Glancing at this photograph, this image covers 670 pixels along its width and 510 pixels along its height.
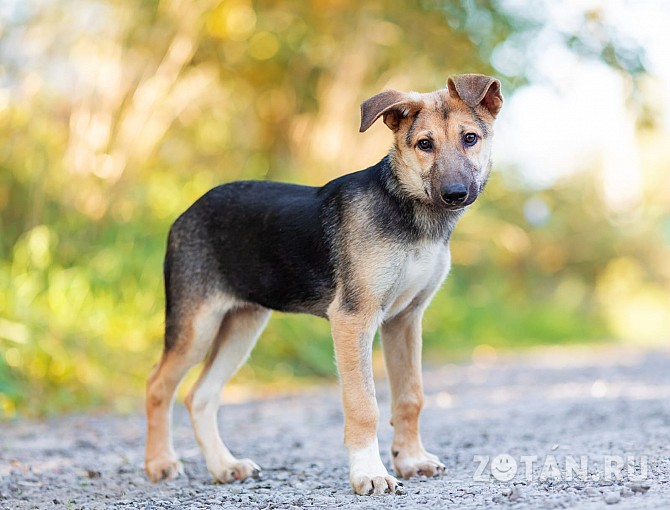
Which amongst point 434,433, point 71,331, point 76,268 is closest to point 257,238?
point 434,433

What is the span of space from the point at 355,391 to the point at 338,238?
30.9 inches

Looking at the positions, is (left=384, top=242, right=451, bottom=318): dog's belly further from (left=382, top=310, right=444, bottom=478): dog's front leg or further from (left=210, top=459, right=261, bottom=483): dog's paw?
(left=210, top=459, right=261, bottom=483): dog's paw

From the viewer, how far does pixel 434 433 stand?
6457 mm

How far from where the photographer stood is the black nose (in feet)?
14.1

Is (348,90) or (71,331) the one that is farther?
(348,90)

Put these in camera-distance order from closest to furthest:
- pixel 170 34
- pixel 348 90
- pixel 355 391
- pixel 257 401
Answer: pixel 355 391, pixel 257 401, pixel 170 34, pixel 348 90

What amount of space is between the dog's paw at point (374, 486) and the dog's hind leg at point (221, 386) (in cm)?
90

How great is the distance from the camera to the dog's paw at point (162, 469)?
5031 mm

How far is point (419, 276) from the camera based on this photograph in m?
4.61

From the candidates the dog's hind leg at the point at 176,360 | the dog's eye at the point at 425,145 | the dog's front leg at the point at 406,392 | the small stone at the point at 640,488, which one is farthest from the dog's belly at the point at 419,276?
the small stone at the point at 640,488

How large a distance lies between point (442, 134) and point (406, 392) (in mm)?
1379

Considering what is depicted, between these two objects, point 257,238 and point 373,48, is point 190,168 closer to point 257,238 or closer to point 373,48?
point 373,48

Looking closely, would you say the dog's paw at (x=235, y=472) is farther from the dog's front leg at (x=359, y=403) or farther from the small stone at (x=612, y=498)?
the small stone at (x=612, y=498)

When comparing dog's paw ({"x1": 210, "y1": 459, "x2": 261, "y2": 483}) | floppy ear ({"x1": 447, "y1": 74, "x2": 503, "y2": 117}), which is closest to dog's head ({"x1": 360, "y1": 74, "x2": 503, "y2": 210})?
floppy ear ({"x1": 447, "y1": 74, "x2": 503, "y2": 117})
